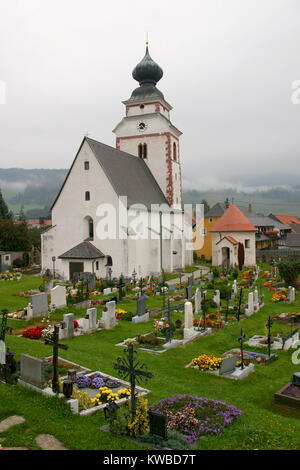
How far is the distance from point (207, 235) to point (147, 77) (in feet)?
68.0

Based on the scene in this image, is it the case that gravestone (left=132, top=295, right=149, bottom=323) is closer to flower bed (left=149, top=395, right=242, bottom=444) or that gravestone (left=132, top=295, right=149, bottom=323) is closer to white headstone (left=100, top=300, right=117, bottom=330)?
white headstone (left=100, top=300, right=117, bottom=330)

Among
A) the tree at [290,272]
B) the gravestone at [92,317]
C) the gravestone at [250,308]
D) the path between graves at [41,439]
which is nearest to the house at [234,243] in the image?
the tree at [290,272]

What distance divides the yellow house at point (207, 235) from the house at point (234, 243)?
8793mm

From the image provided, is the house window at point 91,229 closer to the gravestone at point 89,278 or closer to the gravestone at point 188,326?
the gravestone at point 89,278

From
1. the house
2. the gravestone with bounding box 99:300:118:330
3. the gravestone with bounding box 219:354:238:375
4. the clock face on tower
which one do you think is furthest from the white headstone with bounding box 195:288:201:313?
the clock face on tower

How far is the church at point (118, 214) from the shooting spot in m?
27.4

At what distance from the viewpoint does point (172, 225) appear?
117 feet

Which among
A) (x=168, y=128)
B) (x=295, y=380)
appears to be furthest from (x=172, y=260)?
(x=295, y=380)

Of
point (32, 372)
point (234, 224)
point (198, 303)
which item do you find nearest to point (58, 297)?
point (198, 303)

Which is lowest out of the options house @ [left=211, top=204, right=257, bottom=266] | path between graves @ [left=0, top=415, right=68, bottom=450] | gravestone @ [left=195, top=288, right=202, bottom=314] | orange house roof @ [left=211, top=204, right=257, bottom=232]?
path between graves @ [left=0, top=415, right=68, bottom=450]

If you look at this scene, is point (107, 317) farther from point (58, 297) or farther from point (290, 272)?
point (290, 272)

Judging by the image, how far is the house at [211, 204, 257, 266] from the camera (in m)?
36.1

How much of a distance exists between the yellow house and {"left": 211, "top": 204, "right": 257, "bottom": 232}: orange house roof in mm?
8202
